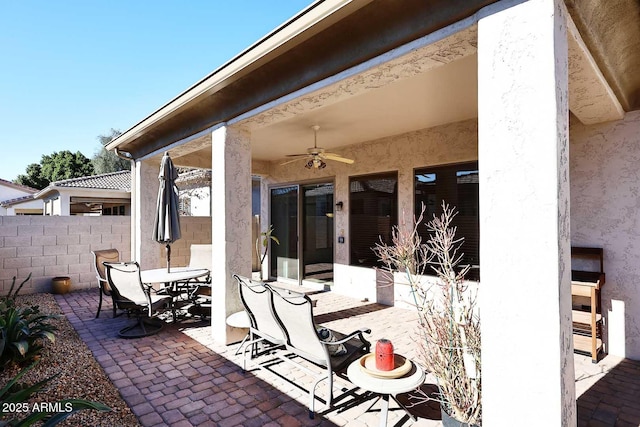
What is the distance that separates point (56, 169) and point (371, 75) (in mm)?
42705

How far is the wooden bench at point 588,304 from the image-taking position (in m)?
3.74

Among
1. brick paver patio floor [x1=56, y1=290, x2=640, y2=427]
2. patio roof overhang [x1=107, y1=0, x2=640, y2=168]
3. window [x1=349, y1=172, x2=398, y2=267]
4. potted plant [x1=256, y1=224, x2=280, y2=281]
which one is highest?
patio roof overhang [x1=107, y1=0, x2=640, y2=168]

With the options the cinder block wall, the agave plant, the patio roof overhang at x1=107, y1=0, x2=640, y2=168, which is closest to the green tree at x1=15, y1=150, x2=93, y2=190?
the cinder block wall

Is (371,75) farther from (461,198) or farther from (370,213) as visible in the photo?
(370,213)

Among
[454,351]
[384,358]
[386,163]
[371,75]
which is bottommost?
[384,358]

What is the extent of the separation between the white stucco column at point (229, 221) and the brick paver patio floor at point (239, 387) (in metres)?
0.52

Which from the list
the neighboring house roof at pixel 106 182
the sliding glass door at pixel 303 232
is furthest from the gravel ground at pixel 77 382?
the neighboring house roof at pixel 106 182

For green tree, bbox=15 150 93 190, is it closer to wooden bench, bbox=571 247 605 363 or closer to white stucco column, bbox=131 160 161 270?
white stucco column, bbox=131 160 161 270

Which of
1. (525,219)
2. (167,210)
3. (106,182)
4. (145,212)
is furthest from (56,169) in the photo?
(525,219)

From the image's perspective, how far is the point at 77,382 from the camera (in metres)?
3.14

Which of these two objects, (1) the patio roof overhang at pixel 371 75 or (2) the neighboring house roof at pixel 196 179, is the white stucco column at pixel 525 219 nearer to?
(1) the patio roof overhang at pixel 371 75

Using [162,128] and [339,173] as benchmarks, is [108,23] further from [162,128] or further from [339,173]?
[339,173]

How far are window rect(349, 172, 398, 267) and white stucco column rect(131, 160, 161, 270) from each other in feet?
14.7

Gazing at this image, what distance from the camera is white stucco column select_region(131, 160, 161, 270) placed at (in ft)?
23.5
